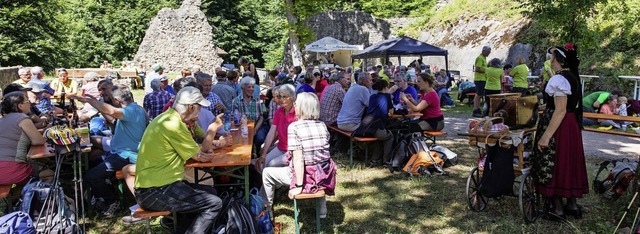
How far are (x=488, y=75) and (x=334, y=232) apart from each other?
7119 millimetres

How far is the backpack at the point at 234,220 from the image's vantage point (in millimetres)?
3387

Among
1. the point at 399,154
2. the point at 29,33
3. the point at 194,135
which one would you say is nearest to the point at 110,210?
the point at 194,135

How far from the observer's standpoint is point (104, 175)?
181 inches

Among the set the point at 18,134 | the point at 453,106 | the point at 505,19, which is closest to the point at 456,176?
the point at 18,134

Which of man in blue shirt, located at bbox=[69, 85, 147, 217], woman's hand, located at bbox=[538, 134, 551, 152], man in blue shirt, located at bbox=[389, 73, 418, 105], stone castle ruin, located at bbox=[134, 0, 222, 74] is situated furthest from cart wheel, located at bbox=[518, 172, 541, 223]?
stone castle ruin, located at bbox=[134, 0, 222, 74]

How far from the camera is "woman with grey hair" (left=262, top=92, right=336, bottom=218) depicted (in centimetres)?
383

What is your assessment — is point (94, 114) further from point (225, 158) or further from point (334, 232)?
point (334, 232)

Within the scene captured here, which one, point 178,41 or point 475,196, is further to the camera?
point 178,41

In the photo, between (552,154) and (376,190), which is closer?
(552,154)

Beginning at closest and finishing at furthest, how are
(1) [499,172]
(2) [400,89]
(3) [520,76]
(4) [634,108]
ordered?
(1) [499,172] < (2) [400,89] < (4) [634,108] < (3) [520,76]

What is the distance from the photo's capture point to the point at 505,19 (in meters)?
17.8

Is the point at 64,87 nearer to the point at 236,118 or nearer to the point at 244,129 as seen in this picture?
the point at 236,118

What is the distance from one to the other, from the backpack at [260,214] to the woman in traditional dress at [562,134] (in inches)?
94.5

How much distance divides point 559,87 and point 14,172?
189 inches
